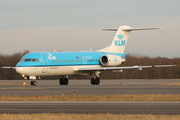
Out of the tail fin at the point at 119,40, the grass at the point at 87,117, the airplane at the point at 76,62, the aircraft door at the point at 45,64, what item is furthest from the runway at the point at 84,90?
the tail fin at the point at 119,40

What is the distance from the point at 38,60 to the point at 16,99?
18301mm

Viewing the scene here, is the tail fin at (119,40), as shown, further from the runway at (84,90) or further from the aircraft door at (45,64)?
the runway at (84,90)

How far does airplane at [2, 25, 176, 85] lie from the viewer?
138 feet

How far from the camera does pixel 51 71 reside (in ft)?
144

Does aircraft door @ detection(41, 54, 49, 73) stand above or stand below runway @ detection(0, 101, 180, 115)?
below

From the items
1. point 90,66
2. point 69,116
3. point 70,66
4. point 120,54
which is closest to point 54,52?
point 70,66

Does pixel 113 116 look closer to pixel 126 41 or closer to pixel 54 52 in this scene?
pixel 54 52

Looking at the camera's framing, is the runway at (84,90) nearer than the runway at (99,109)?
No

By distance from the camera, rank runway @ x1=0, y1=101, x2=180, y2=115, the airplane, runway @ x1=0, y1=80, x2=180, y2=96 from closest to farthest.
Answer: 1. runway @ x1=0, y1=101, x2=180, y2=115
2. runway @ x1=0, y1=80, x2=180, y2=96
3. the airplane

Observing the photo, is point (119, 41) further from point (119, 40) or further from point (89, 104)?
point (89, 104)

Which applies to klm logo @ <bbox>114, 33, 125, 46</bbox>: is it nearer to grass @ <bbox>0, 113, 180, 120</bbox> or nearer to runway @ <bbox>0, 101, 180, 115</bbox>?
runway @ <bbox>0, 101, 180, 115</bbox>

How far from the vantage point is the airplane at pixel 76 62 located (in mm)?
42156

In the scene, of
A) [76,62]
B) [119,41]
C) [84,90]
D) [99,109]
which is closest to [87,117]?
[99,109]

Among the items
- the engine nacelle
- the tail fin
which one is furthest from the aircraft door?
the tail fin
